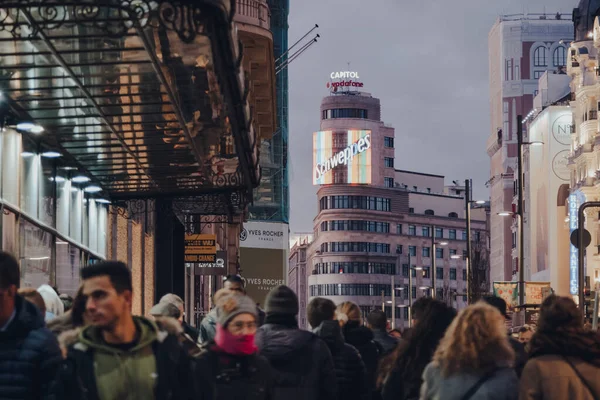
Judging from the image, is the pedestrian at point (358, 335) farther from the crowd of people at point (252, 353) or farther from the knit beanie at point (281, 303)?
the knit beanie at point (281, 303)

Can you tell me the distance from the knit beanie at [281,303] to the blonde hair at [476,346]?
1653 mm

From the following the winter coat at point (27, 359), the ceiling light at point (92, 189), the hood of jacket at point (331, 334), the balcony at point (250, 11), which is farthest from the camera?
the balcony at point (250, 11)

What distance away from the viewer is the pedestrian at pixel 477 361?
8258mm

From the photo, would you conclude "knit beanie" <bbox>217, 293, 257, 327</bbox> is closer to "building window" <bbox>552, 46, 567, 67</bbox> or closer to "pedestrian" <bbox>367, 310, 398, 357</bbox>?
"pedestrian" <bbox>367, 310, 398, 357</bbox>

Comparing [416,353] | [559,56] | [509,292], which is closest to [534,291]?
[509,292]

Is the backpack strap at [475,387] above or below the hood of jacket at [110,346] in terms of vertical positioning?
below

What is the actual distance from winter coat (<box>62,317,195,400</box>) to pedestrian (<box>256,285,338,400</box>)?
329 cm

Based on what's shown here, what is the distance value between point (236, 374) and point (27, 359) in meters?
1.35

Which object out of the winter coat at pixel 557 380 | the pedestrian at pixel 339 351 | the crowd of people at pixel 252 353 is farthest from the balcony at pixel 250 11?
the winter coat at pixel 557 380

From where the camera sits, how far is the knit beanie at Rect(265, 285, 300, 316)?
31.9ft

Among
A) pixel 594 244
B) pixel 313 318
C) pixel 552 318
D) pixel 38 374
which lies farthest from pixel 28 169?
pixel 594 244

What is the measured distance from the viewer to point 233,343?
24.7ft

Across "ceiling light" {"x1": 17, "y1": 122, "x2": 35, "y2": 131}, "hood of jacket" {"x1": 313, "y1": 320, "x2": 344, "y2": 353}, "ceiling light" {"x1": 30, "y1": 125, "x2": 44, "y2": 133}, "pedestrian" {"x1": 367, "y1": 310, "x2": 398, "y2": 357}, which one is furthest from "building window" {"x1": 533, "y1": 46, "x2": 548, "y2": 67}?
"hood of jacket" {"x1": 313, "y1": 320, "x2": 344, "y2": 353}

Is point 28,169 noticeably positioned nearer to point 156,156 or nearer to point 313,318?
point 156,156
